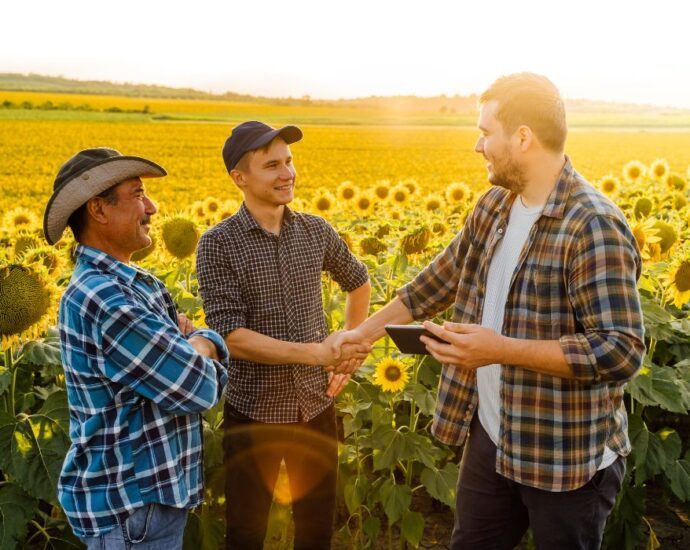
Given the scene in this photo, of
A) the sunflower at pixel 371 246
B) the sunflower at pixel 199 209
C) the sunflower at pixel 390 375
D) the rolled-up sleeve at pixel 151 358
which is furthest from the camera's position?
the sunflower at pixel 199 209

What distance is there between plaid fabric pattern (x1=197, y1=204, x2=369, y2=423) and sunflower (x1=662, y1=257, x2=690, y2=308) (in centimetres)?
227

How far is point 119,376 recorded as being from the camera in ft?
7.80

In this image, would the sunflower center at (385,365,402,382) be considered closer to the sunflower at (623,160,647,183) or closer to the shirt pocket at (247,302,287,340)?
the shirt pocket at (247,302,287,340)

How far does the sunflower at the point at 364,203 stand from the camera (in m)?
7.59

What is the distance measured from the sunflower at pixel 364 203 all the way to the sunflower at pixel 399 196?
215 millimetres

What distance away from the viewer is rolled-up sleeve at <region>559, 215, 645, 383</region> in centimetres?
253

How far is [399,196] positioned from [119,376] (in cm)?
559

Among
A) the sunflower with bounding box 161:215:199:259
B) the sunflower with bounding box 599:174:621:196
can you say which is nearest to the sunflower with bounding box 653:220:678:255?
the sunflower with bounding box 161:215:199:259

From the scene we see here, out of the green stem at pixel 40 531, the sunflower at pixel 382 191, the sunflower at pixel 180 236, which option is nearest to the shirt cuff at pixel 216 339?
the green stem at pixel 40 531

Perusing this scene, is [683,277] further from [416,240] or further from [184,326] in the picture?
[184,326]

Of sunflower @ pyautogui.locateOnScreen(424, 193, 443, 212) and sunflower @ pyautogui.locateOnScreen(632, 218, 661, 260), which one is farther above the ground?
sunflower @ pyautogui.locateOnScreen(632, 218, 661, 260)

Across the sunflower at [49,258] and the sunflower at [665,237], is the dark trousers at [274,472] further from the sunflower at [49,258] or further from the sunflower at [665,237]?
the sunflower at [665,237]

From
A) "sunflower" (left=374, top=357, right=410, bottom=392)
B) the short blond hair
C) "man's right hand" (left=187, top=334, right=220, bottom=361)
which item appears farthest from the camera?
"sunflower" (left=374, top=357, right=410, bottom=392)

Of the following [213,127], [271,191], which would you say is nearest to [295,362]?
[271,191]
